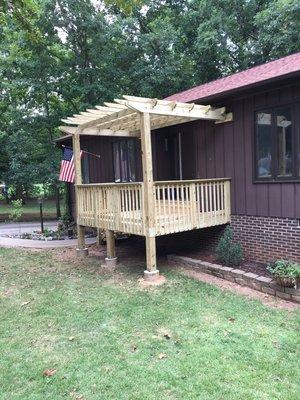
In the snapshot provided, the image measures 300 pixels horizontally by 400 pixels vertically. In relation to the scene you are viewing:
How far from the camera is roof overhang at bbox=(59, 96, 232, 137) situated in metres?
6.11

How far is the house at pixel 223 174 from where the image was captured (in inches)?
244

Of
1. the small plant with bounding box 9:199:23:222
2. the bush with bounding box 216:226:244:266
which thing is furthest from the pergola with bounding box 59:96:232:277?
the small plant with bounding box 9:199:23:222

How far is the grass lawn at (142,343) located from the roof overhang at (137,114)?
3.05 m

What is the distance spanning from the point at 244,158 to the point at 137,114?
89.8 inches

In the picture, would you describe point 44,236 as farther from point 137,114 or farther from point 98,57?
point 98,57

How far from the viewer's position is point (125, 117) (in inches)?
275

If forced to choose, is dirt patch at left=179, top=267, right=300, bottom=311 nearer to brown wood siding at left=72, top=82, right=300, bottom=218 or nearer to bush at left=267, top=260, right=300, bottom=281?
bush at left=267, top=260, right=300, bottom=281

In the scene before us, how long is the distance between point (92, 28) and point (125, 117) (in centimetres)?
911

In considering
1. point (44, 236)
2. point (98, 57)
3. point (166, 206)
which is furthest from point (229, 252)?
point (98, 57)

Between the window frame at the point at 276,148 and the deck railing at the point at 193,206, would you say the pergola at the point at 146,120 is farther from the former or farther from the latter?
the window frame at the point at 276,148

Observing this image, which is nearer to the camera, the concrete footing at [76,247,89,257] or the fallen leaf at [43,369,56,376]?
the fallen leaf at [43,369,56,376]

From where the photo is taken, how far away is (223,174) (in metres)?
7.57

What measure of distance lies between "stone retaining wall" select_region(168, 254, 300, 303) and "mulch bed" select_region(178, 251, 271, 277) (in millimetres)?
227

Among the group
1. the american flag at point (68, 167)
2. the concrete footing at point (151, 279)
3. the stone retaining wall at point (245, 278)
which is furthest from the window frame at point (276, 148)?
the american flag at point (68, 167)
